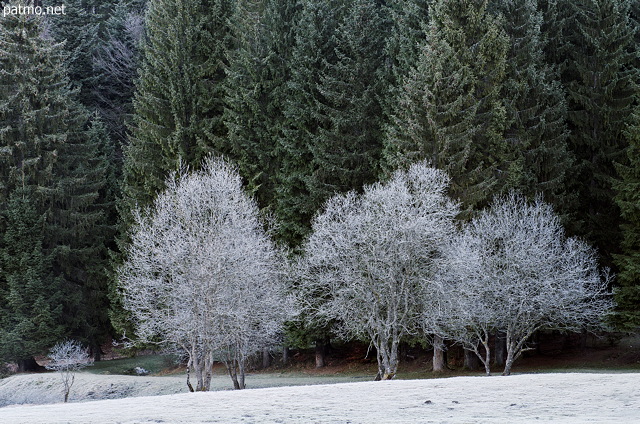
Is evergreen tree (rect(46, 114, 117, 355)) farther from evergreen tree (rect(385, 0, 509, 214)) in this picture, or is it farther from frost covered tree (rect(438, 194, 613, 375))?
frost covered tree (rect(438, 194, 613, 375))

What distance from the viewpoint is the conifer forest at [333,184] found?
28656mm

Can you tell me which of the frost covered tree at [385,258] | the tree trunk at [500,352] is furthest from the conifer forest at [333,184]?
the tree trunk at [500,352]

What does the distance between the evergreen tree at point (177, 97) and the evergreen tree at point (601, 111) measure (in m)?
19.5

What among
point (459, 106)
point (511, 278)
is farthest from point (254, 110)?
point (511, 278)

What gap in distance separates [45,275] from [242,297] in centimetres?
2066

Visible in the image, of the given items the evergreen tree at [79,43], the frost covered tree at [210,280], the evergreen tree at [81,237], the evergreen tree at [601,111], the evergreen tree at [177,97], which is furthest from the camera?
the evergreen tree at [79,43]

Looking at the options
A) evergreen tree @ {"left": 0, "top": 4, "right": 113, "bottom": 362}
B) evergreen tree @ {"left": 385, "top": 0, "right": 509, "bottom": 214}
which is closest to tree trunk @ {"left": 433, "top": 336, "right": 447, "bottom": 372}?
evergreen tree @ {"left": 385, "top": 0, "right": 509, "bottom": 214}

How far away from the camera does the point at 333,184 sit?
3947 cm

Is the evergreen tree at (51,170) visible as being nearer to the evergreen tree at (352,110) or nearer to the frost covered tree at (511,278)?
the evergreen tree at (352,110)

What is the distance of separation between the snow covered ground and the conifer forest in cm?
877

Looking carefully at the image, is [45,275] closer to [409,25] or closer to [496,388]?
[409,25]

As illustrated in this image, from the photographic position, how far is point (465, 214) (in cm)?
3338

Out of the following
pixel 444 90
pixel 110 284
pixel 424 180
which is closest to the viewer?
pixel 424 180

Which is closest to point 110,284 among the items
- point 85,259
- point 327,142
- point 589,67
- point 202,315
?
point 85,259
